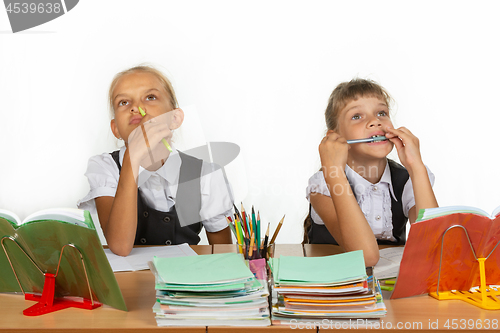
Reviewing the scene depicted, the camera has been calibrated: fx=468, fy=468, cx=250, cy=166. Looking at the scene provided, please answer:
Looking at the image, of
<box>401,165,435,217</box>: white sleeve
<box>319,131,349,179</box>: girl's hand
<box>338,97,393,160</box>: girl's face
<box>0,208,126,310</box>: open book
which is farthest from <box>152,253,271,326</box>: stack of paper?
<box>401,165,435,217</box>: white sleeve

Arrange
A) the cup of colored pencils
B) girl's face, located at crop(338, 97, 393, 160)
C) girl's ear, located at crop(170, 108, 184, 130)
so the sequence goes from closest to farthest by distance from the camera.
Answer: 1. the cup of colored pencils
2. girl's face, located at crop(338, 97, 393, 160)
3. girl's ear, located at crop(170, 108, 184, 130)

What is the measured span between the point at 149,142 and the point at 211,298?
678 mm

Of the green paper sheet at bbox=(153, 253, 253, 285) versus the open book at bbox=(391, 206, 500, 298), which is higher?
the green paper sheet at bbox=(153, 253, 253, 285)

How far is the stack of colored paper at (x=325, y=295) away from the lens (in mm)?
774

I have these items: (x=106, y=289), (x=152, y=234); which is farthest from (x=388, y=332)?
(x=152, y=234)

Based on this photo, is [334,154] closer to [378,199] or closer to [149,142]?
[378,199]

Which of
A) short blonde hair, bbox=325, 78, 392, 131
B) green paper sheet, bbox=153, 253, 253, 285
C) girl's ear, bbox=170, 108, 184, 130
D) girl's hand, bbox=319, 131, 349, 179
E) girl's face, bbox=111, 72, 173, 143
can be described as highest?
girl's face, bbox=111, 72, 173, 143

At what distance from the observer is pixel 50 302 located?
86 centimetres

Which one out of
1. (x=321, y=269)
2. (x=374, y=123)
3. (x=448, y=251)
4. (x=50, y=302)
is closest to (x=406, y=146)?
(x=374, y=123)

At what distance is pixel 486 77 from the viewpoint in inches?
81.9

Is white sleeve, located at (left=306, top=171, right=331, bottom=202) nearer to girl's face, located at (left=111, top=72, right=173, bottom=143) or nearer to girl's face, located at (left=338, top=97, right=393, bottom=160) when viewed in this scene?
girl's face, located at (left=338, top=97, right=393, bottom=160)

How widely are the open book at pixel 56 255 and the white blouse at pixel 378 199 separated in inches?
32.0

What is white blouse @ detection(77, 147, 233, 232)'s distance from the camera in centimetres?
154

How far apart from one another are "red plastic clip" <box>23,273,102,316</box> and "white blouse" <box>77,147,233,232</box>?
65 centimetres
